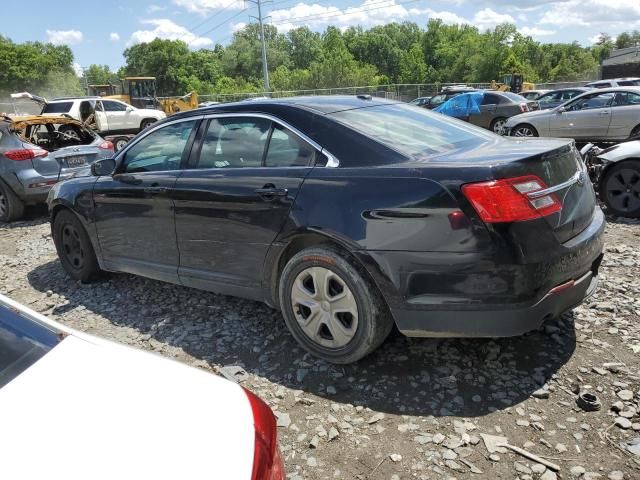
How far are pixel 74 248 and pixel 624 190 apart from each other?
631cm

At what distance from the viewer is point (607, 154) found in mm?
6648

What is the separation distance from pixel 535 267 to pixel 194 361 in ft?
7.32

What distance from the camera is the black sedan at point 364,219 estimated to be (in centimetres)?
273

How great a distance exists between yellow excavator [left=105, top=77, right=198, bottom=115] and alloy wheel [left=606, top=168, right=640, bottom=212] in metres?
24.1

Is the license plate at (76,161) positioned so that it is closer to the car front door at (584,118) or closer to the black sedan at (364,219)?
the black sedan at (364,219)

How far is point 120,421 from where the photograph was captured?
4.97 feet

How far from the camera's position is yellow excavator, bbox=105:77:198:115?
1101 inches

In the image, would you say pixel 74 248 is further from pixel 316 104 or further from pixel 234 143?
pixel 316 104

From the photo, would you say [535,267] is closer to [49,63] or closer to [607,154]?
[607,154]

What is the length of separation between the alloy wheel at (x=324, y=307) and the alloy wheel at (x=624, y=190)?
4953mm

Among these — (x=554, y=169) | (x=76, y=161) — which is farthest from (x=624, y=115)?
(x=76, y=161)

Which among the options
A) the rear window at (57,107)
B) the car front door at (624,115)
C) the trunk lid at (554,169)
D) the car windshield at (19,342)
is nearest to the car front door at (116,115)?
the rear window at (57,107)

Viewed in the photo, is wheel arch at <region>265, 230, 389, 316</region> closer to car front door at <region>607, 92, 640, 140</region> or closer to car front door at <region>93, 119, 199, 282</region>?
car front door at <region>93, 119, 199, 282</region>

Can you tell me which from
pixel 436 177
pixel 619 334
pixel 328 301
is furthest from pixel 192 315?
pixel 619 334
